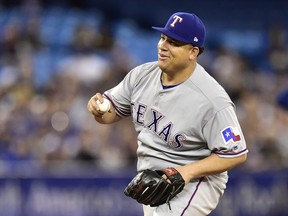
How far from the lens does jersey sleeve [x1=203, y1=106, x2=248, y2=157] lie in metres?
4.90

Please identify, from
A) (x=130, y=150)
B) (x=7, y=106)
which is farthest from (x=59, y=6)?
(x=130, y=150)

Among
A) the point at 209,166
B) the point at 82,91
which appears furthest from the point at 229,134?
the point at 82,91

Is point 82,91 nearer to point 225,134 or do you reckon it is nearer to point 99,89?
point 99,89

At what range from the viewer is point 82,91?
10.4 meters

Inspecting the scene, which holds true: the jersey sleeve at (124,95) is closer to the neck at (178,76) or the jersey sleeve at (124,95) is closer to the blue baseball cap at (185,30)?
the neck at (178,76)

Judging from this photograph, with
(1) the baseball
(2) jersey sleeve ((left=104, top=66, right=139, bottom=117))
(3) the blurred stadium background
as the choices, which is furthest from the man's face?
(3) the blurred stadium background

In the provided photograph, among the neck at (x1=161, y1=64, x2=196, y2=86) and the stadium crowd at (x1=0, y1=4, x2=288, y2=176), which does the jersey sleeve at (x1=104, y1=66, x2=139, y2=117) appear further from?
the stadium crowd at (x1=0, y1=4, x2=288, y2=176)

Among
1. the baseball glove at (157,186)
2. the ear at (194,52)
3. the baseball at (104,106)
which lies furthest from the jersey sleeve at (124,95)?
the baseball glove at (157,186)

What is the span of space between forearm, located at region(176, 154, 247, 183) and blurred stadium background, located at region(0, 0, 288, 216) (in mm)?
3823

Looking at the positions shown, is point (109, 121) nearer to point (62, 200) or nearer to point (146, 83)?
point (146, 83)

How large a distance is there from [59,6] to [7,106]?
4.32 meters

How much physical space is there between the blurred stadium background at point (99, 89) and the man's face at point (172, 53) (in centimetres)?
387

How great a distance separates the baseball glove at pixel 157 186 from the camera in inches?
193

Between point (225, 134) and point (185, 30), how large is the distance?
62 centimetres
